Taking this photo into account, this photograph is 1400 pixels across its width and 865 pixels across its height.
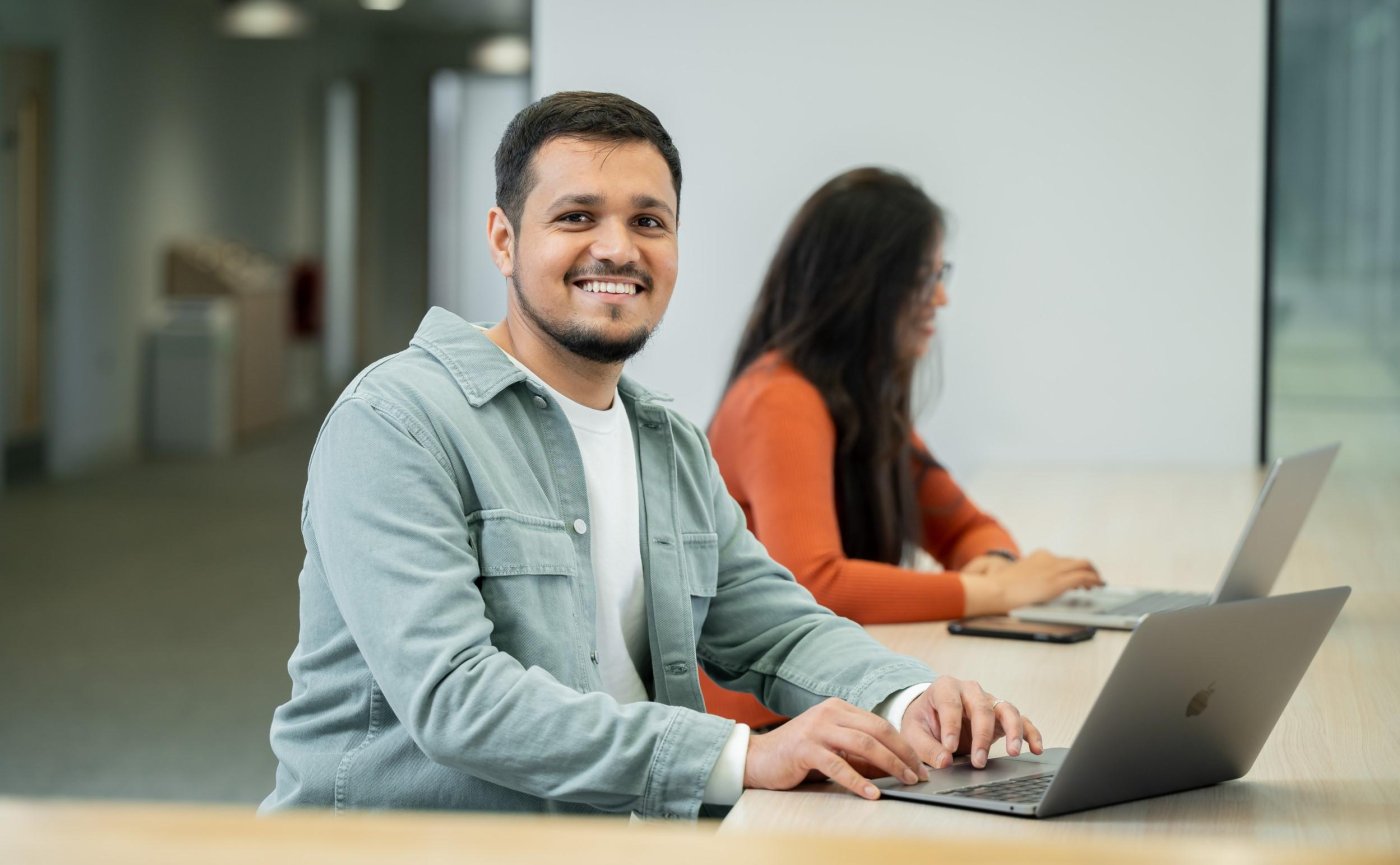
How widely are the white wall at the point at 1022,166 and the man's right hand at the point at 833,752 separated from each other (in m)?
2.89

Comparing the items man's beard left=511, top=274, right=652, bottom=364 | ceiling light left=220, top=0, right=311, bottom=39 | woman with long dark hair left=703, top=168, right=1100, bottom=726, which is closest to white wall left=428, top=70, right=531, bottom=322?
ceiling light left=220, top=0, right=311, bottom=39

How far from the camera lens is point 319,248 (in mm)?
10352

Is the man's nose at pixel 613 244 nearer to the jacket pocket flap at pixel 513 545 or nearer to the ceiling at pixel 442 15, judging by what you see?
the jacket pocket flap at pixel 513 545

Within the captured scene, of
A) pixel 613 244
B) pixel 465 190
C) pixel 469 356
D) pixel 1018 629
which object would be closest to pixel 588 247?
pixel 613 244

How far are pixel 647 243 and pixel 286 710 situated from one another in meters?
0.55

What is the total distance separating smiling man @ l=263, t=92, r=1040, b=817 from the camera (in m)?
1.26

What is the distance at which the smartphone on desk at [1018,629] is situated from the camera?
1938 mm

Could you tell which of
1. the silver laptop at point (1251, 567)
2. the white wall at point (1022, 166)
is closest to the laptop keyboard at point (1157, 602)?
the silver laptop at point (1251, 567)

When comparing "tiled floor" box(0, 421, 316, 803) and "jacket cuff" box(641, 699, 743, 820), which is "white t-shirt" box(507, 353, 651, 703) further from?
"tiled floor" box(0, 421, 316, 803)

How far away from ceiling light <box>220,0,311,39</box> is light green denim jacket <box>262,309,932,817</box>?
811 cm

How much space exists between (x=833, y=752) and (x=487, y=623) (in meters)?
0.30

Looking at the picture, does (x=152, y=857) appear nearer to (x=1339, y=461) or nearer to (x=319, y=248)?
(x=1339, y=461)

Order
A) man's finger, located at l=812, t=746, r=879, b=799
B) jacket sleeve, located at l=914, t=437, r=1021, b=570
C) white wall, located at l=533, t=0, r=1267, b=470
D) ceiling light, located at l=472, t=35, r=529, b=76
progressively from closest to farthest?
man's finger, located at l=812, t=746, r=879, b=799 < jacket sleeve, located at l=914, t=437, r=1021, b=570 < white wall, located at l=533, t=0, r=1267, b=470 < ceiling light, located at l=472, t=35, r=529, b=76

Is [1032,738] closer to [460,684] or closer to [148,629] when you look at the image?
[460,684]
